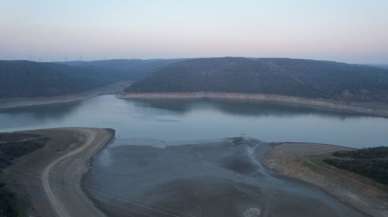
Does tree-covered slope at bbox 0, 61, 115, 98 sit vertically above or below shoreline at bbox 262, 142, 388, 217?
above

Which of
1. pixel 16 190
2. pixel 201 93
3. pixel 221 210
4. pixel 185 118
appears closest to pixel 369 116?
pixel 185 118

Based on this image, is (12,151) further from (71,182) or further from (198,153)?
(198,153)

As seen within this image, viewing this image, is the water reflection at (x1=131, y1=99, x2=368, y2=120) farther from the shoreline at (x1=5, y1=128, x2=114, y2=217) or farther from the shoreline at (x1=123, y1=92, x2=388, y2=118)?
the shoreline at (x1=5, y1=128, x2=114, y2=217)

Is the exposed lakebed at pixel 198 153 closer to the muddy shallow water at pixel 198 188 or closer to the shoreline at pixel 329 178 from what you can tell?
the muddy shallow water at pixel 198 188

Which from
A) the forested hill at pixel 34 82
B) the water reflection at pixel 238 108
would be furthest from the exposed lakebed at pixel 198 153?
the forested hill at pixel 34 82

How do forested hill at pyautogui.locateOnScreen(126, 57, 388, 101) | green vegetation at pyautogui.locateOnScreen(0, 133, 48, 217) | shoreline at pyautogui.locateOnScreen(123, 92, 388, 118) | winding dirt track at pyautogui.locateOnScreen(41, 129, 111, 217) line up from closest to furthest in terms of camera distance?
1. green vegetation at pyautogui.locateOnScreen(0, 133, 48, 217)
2. winding dirt track at pyautogui.locateOnScreen(41, 129, 111, 217)
3. shoreline at pyautogui.locateOnScreen(123, 92, 388, 118)
4. forested hill at pyautogui.locateOnScreen(126, 57, 388, 101)

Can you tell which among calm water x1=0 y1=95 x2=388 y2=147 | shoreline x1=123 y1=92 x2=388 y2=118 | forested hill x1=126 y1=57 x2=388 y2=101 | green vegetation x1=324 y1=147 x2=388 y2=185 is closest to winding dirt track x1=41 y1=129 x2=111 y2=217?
calm water x1=0 y1=95 x2=388 y2=147
